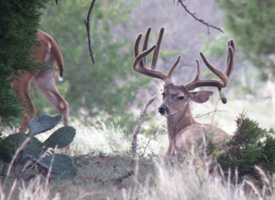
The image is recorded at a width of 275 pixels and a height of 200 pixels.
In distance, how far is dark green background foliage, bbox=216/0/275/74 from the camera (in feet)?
52.3

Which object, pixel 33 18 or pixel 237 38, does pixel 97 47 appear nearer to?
pixel 237 38

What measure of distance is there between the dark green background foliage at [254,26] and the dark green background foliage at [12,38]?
11925 mm

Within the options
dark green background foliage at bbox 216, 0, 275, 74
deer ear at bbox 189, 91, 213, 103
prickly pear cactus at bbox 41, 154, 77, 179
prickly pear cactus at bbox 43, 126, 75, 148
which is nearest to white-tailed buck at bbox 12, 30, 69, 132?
deer ear at bbox 189, 91, 213, 103

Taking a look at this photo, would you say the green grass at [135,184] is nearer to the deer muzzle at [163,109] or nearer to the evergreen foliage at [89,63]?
the deer muzzle at [163,109]

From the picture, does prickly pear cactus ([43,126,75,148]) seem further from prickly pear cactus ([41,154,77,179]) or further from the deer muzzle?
the deer muzzle

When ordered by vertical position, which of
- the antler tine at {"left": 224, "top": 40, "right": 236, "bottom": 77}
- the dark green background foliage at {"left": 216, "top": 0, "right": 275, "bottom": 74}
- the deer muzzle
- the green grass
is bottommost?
the green grass

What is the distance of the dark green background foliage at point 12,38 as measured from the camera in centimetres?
462

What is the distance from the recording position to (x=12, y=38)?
15.4 feet

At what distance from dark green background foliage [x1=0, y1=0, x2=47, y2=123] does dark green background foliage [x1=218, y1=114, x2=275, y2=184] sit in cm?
192

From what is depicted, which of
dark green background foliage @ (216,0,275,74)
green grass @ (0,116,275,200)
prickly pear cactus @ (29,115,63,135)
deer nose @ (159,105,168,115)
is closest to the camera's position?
green grass @ (0,116,275,200)

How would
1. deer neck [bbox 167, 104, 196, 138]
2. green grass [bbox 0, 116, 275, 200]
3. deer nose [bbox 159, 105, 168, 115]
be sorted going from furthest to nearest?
1. deer neck [bbox 167, 104, 196, 138]
2. deer nose [bbox 159, 105, 168, 115]
3. green grass [bbox 0, 116, 275, 200]

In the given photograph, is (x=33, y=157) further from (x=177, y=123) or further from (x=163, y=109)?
(x=177, y=123)

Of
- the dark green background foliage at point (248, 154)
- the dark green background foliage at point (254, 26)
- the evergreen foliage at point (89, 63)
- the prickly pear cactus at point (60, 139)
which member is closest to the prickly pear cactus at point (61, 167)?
the prickly pear cactus at point (60, 139)

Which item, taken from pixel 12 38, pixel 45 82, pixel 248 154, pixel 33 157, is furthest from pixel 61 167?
pixel 45 82
